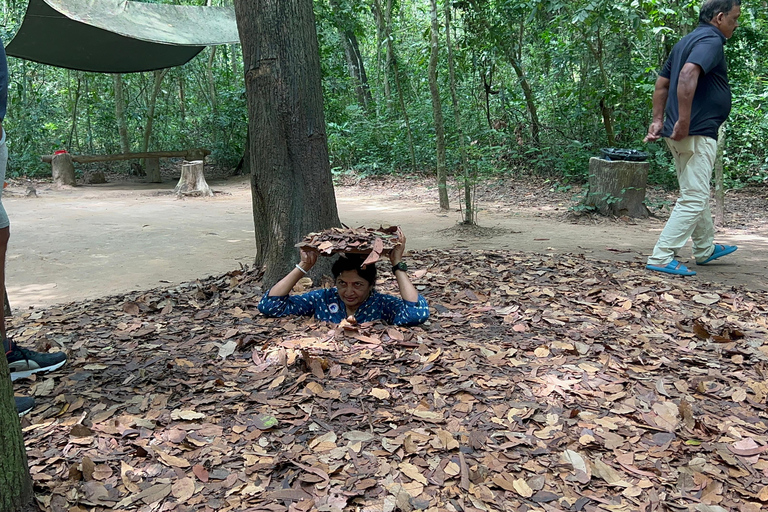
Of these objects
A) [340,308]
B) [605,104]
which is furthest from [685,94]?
[605,104]

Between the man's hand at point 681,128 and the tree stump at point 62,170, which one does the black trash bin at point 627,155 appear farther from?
the tree stump at point 62,170

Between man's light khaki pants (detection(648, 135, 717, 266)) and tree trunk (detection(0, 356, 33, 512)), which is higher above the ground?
man's light khaki pants (detection(648, 135, 717, 266))

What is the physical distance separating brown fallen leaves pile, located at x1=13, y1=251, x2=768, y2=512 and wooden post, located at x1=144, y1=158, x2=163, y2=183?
12.0 m

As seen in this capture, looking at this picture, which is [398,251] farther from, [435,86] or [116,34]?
[116,34]

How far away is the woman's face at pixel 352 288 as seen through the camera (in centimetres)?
311

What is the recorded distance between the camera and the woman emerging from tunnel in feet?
10.2

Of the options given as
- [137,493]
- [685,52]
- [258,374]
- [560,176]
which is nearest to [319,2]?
[560,176]

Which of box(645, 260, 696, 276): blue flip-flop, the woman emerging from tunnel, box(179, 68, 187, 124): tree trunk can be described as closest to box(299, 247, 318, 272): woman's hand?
the woman emerging from tunnel

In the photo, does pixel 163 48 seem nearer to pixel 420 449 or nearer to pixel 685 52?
pixel 685 52

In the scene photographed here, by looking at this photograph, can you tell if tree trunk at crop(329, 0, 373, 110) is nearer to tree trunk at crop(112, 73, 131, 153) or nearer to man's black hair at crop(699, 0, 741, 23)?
tree trunk at crop(112, 73, 131, 153)

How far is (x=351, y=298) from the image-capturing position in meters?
3.18

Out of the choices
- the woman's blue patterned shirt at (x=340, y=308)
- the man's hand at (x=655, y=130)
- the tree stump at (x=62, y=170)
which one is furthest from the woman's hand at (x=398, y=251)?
the tree stump at (x=62, y=170)

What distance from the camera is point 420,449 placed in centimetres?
210

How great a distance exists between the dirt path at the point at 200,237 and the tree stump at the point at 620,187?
33cm
